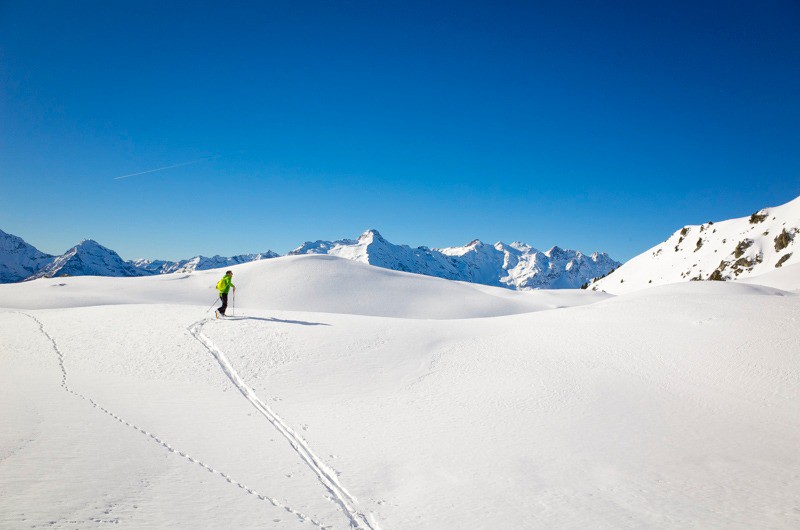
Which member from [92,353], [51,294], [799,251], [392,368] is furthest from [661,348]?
[799,251]

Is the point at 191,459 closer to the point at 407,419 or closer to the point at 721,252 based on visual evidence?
the point at 407,419

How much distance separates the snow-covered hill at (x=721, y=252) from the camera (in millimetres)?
82688

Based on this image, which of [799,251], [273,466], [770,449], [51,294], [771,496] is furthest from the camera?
[799,251]

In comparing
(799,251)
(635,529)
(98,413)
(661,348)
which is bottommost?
(635,529)

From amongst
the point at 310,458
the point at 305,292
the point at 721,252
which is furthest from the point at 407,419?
the point at 721,252

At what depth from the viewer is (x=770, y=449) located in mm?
8133

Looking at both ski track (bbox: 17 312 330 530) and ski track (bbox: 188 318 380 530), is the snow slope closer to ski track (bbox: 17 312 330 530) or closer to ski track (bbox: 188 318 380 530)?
ski track (bbox: 188 318 380 530)

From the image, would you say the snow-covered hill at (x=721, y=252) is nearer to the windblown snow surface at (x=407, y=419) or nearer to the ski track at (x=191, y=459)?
the windblown snow surface at (x=407, y=419)

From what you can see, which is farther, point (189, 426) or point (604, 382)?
point (604, 382)

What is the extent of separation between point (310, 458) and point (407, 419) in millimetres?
2921

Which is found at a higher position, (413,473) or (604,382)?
(604,382)

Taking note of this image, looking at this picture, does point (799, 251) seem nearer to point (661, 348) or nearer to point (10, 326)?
point (661, 348)

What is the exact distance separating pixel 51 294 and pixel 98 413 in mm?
32597

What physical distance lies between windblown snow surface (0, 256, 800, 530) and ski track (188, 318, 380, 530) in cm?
4
